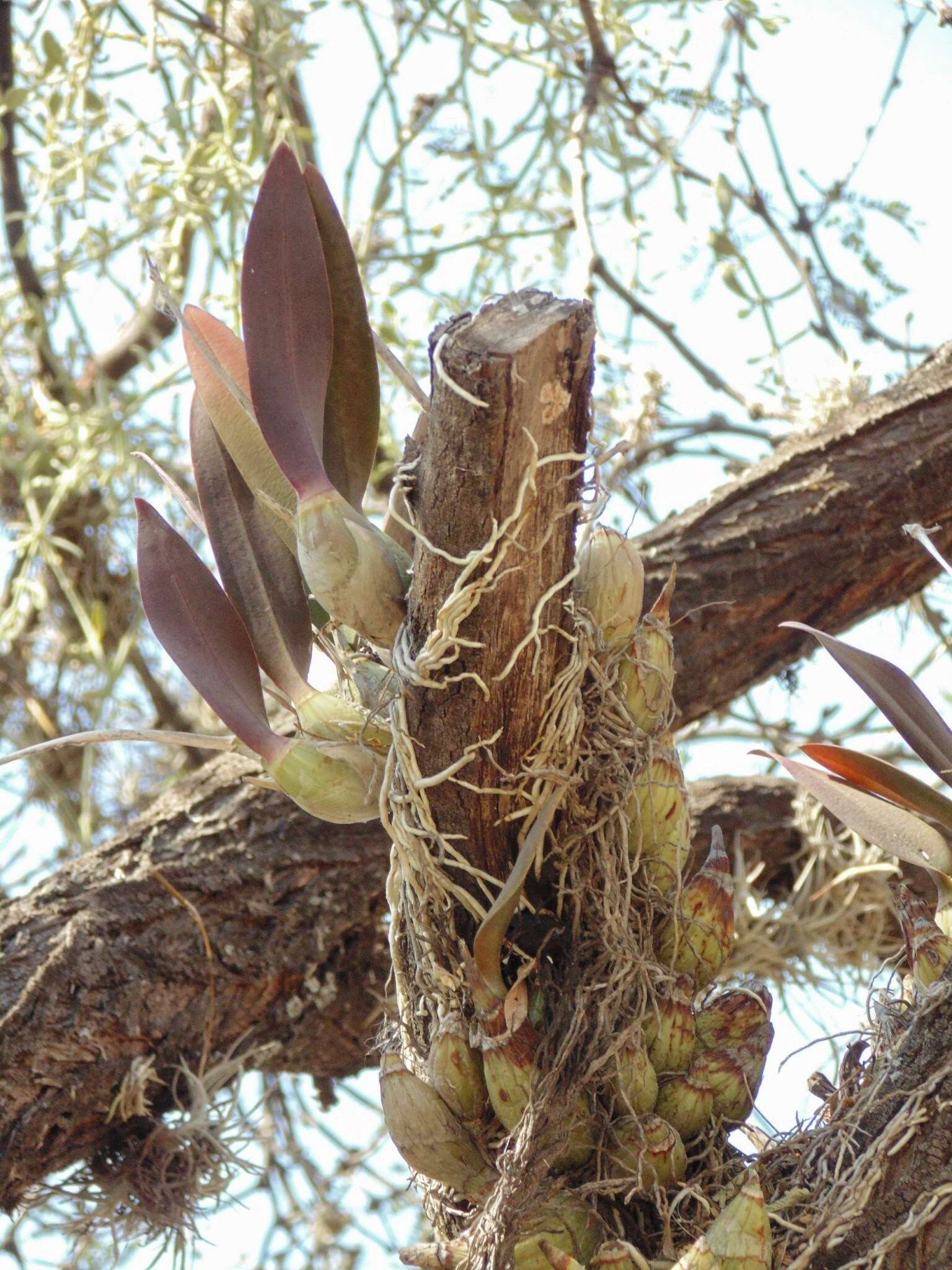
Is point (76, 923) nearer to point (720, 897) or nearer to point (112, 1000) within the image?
point (112, 1000)

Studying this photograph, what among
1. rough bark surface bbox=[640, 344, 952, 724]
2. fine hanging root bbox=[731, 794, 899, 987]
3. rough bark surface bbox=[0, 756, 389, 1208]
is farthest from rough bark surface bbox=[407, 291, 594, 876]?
fine hanging root bbox=[731, 794, 899, 987]

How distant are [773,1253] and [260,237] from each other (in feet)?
1.83

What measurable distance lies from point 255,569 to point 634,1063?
0.34m

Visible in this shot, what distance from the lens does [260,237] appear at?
2.08ft

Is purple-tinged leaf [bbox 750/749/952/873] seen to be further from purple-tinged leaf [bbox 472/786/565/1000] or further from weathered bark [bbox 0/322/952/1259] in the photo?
weathered bark [bbox 0/322/952/1259]

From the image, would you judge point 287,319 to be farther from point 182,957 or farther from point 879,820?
point 182,957

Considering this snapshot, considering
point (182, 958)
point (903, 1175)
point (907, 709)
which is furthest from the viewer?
point (182, 958)

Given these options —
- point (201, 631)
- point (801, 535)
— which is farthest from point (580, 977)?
point (801, 535)

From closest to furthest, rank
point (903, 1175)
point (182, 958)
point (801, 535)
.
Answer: point (903, 1175) → point (182, 958) → point (801, 535)

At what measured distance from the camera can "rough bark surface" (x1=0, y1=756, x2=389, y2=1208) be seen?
0.98m

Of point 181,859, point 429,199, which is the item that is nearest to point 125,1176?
point 181,859

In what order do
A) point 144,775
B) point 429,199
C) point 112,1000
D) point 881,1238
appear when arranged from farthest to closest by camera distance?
point 144,775
point 429,199
point 112,1000
point 881,1238

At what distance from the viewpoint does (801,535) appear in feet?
4.14

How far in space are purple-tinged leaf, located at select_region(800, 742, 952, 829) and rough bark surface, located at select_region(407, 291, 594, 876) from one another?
0.19 metres
